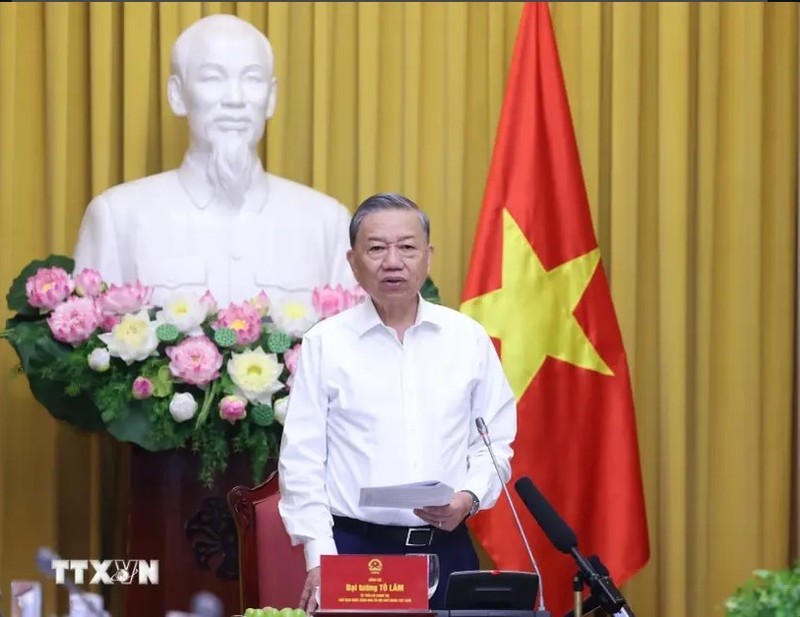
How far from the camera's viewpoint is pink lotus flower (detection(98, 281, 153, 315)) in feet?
12.6

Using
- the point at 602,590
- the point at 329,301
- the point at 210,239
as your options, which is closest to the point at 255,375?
the point at 329,301

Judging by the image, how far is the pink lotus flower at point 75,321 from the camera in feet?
12.4

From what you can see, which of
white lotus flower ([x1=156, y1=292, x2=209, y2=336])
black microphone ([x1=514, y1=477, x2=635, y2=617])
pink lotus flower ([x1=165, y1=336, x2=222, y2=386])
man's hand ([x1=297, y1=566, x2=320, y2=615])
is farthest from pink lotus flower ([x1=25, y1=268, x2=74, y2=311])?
black microphone ([x1=514, y1=477, x2=635, y2=617])

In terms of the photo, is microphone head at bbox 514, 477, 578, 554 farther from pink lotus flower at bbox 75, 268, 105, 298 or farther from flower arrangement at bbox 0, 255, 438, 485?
pink lotus flower at bbox 75, 268, 105, 298

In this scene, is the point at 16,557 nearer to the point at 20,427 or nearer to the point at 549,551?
the point at 20,427

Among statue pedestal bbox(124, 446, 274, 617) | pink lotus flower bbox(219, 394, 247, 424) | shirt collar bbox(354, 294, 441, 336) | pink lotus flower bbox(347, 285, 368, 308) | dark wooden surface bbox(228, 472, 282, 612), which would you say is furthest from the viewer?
pink lotus flower bbox(347, 285, 368, 308)

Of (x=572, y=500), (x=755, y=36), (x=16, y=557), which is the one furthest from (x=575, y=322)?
(x=16, y=557)

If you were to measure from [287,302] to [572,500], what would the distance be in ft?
3.47

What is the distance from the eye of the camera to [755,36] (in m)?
5.04

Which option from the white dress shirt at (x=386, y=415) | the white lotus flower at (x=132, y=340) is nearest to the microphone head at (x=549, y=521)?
the white dress shirt at (x=386, y=415)

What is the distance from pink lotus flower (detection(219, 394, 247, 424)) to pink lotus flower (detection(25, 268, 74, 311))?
1.73 feet

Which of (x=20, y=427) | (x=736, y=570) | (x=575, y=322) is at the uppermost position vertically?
(x=575, y=322)

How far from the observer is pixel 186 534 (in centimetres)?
389

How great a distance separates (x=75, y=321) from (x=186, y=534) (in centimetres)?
61
